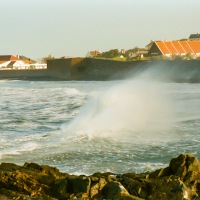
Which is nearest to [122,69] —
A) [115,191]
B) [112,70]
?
[112,70]

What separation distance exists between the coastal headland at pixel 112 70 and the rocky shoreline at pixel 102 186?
134ft

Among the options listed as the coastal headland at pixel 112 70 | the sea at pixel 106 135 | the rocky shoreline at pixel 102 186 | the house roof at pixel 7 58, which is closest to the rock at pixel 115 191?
the rocky shoreline at pixel 102 186

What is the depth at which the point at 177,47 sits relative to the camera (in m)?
88.7

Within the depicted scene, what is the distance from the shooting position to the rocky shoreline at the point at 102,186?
7160 mm

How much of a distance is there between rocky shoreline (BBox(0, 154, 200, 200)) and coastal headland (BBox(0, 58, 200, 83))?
40.8 metres

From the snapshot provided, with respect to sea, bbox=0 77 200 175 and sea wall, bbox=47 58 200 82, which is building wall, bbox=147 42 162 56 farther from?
sea, bbox=0 77 200 175

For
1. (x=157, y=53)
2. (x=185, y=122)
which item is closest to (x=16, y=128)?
(x=185, y=122)

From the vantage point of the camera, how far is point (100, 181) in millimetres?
7375

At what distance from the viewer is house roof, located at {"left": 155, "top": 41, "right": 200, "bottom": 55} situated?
8556cm

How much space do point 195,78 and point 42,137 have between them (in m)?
35.1

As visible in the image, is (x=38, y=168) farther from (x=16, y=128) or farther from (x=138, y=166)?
(x=16, y=128)

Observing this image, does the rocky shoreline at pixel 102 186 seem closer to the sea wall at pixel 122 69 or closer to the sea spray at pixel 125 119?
the sea spray at pixel 125 119

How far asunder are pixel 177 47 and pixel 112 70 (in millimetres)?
27712

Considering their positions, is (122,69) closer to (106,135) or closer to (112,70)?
(112,70)
